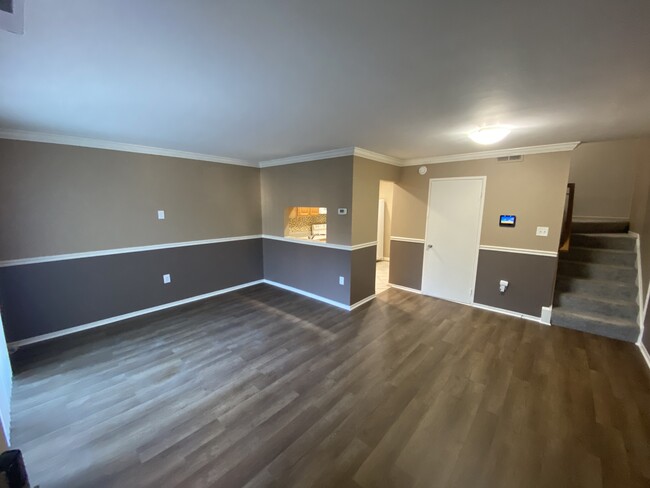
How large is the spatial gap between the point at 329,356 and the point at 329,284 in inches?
61.8

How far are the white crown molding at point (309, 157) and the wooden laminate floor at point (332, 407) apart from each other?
2.46 meters

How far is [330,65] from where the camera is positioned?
1.47 meters

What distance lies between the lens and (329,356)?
2855 millimetres

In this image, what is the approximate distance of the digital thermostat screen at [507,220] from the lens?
376 centimetres

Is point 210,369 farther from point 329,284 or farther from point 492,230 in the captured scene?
point 492,230

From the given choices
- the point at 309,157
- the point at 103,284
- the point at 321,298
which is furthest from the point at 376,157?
the point at 103,284

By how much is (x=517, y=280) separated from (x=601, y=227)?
7.26 ft

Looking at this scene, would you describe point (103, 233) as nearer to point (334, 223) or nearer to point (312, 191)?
point (312, 191)

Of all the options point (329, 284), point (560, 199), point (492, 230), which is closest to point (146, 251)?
point (329, 284)

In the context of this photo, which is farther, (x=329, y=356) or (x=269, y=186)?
(x=269, y=186)

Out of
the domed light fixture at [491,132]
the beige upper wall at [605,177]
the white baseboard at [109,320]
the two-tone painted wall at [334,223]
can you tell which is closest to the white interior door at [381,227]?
the two-tone painted wall at [334,223]

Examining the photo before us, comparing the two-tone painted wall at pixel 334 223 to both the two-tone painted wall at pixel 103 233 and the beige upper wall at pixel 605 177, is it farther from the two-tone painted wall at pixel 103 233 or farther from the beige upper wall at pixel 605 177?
the beige upper wall at pixel 605 177

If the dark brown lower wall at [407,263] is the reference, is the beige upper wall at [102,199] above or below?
above

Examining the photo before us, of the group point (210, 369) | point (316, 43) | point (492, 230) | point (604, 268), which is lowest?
point (210, 369)
